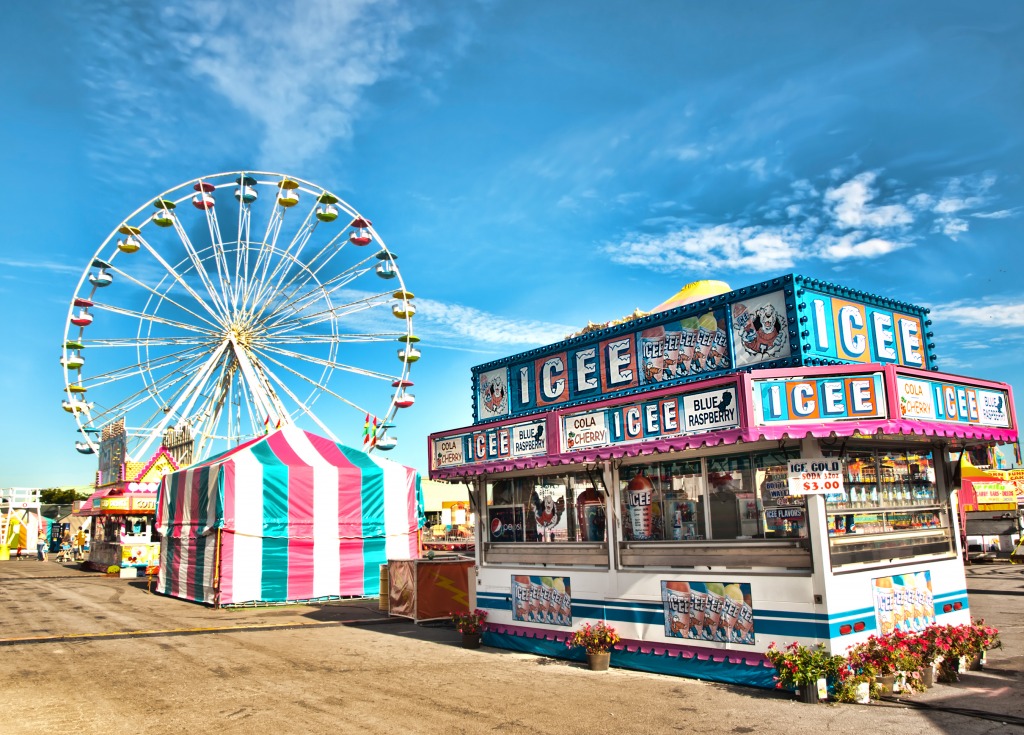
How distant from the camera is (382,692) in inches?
374

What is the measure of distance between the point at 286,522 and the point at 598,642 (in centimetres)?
1317

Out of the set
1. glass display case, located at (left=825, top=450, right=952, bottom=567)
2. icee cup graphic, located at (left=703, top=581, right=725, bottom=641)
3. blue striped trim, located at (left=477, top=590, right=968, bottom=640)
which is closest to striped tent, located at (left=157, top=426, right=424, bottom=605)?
blue striped trim, located at (left=477, top=590, right=968, bottom=640)

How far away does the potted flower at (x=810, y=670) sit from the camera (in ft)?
26.9

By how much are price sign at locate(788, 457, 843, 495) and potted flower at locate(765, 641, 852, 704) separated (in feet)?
Result: 5.46

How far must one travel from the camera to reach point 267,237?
1155 inches

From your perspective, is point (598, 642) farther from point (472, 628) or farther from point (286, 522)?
point (286, 522)

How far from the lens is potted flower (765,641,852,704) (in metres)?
8.20

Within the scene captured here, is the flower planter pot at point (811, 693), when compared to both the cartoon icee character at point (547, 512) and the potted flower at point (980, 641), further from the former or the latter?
the cartoon icee character at point (547, 512)

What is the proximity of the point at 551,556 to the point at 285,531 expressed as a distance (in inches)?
463

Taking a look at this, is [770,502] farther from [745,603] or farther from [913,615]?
[913,615]

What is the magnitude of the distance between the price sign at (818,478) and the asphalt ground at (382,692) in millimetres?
2245

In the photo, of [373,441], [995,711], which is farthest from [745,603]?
[373,441]

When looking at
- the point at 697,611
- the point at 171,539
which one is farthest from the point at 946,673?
the point at 171,539

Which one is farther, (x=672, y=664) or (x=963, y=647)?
(x=672, y=664)
